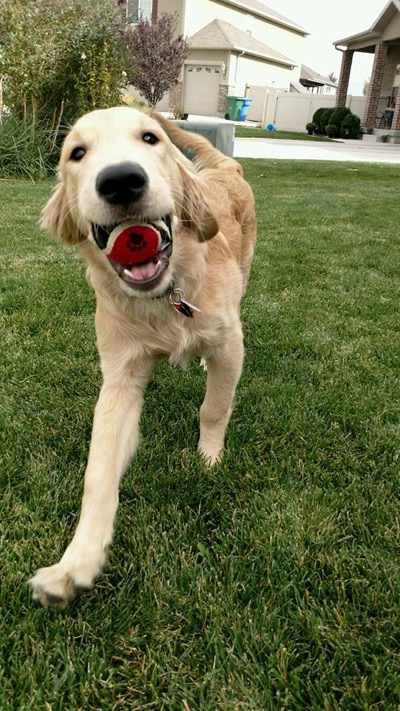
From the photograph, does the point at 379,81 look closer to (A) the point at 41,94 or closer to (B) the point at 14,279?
(A) the point at 41,94

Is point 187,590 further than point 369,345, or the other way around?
point 369,345

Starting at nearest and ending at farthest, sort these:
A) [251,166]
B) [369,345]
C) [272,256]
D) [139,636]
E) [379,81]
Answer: [139,636], [369,345], [272,256], [251,166], [379,81]

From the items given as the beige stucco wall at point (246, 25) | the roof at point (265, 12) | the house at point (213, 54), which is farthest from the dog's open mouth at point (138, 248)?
the roof at point (265, 12)

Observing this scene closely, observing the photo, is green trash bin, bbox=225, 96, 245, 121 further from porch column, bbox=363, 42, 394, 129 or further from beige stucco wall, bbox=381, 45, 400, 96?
beige stucco wall, bbox=381, 45, 400, 96

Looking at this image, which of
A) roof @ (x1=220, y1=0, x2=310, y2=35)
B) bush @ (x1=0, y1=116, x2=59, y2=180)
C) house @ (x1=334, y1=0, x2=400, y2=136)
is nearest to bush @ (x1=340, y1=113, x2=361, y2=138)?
house @ (x1=334, y1=0, x2=400, y2=136)

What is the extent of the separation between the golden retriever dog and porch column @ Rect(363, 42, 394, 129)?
27516mm

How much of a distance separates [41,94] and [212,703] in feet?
35.2

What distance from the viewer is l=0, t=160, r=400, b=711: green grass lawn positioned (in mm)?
1436

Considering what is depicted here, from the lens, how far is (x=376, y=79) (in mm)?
26250

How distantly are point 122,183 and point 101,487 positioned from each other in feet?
3.19

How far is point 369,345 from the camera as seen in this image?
3527 mm

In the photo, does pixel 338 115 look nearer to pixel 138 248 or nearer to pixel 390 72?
pixel 390 72

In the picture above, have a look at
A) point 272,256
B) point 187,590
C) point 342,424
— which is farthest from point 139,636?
point 272,256

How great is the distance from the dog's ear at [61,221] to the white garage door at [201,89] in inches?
1328
